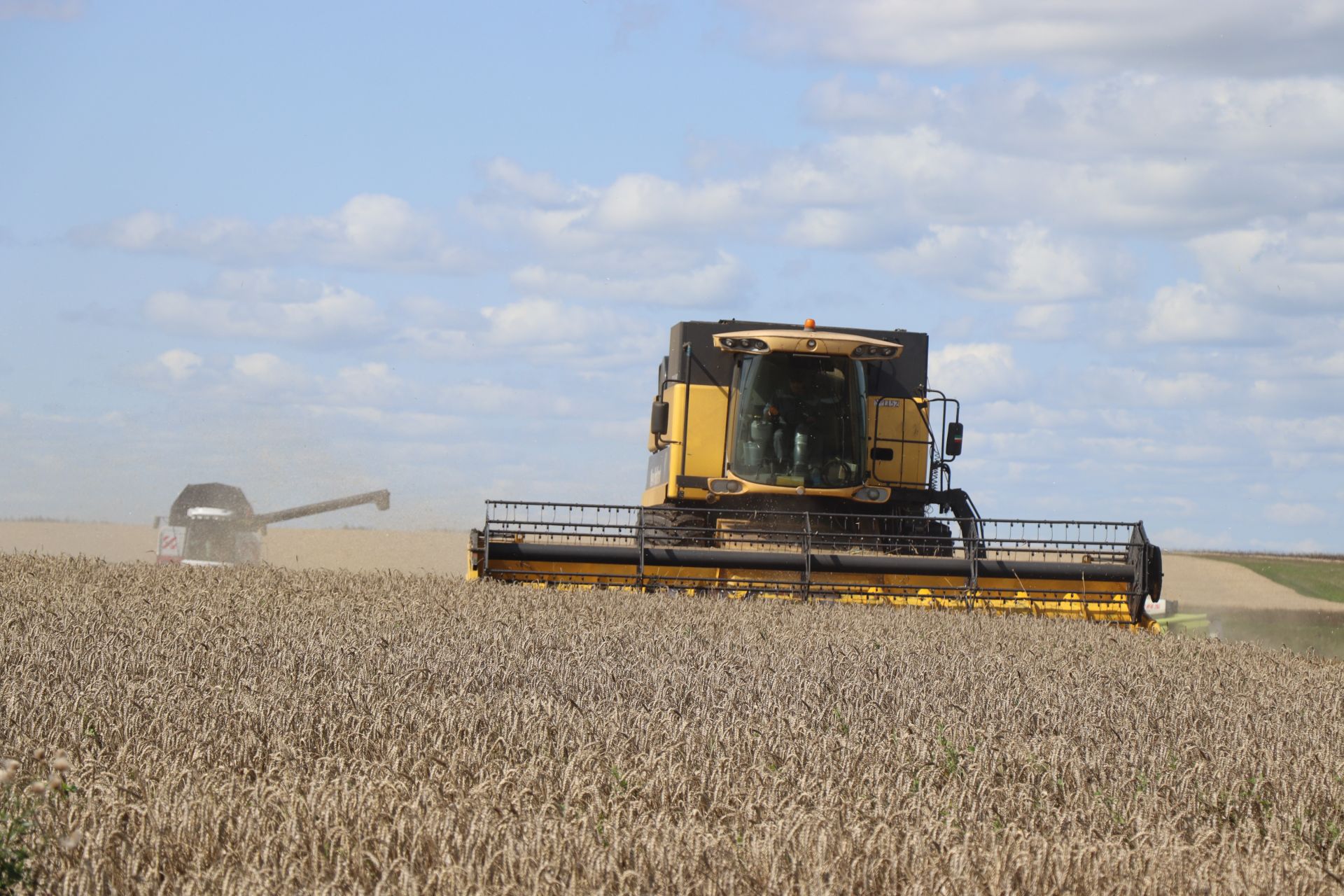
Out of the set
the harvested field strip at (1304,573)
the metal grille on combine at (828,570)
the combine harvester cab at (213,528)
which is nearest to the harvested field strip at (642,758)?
the metal grille on combine at (828,570)

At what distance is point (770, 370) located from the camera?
1161 cm

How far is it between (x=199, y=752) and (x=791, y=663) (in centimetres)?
309

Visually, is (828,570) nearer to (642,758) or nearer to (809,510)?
(809,510)

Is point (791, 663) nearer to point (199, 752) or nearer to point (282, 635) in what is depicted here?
point (282, 635)

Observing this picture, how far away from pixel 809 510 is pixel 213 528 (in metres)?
11.5

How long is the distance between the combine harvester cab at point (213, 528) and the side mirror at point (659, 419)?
33.5 feet

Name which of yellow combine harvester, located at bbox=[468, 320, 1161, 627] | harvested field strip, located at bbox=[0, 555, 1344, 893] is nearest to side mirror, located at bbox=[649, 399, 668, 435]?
yellow combine harvester, located at bbox=[468, 320, 1161, 627]

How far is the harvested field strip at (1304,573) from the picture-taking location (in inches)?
1415

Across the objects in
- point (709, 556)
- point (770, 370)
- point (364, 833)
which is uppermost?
point (770, 370)

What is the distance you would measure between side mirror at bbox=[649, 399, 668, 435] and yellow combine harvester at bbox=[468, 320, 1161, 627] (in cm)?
1

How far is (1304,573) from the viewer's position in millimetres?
41344

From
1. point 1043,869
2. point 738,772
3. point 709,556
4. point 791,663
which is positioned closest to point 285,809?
point 738,772

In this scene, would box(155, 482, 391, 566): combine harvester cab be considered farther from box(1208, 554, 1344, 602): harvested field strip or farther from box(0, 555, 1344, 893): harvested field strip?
box(1208, 554, 1344, 602): harvested field strip

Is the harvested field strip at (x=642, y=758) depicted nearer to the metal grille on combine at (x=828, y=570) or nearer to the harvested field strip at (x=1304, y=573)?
the metal grille on combine at (x=828, y=570)
